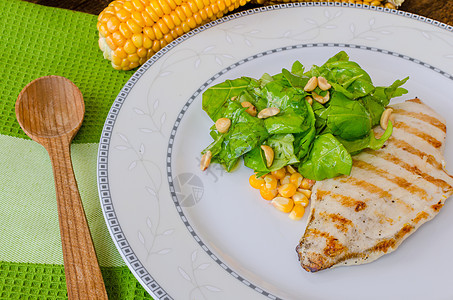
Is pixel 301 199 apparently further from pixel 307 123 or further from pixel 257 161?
pixel 307 123

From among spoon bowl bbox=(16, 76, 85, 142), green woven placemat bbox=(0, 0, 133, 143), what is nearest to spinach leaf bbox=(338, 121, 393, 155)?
green woven placemat bbox=(0, 0, 133, 143)

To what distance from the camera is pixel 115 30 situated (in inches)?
150

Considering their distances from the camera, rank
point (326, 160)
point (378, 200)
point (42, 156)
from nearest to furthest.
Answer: point (378, 200), point (326, 160), point (42, 156)

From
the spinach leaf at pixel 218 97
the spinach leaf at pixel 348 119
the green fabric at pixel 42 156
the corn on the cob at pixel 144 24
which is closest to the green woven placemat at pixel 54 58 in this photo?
the green fabric at pixel 42 156

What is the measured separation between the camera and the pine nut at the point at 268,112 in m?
3.25

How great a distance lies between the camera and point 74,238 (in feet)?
9.63

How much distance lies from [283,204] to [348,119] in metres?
0.72

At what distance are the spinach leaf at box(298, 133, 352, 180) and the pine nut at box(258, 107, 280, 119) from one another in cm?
34

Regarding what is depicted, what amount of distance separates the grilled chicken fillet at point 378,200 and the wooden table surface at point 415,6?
5.80 ft

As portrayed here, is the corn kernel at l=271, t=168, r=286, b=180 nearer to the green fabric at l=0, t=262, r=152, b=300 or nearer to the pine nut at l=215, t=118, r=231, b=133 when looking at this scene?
the pine nut at l=215, t=118, r=231, b=133

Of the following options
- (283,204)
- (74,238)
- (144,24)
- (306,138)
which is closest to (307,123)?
(306,138)

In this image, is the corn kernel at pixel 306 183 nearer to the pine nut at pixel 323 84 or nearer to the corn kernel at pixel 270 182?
the corn kernel at pixel 270 182

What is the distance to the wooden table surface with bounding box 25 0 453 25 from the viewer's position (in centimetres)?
448

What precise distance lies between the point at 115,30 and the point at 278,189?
188cm
